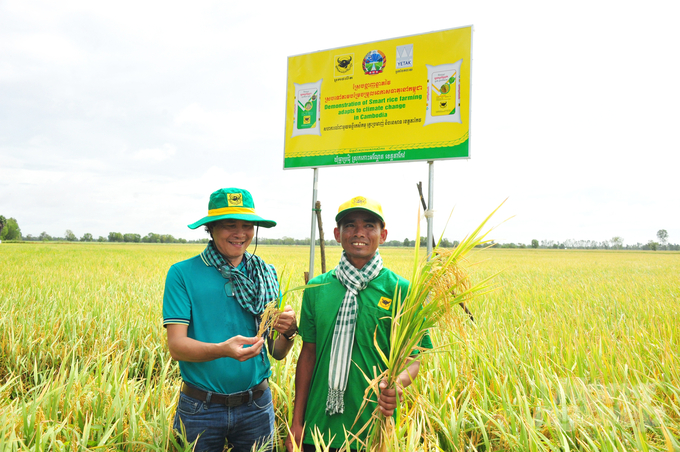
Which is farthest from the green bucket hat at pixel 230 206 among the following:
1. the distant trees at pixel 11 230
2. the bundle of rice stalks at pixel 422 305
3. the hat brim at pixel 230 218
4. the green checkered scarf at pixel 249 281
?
the distant trees at pixel 11 230

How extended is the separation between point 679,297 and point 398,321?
9463 millimetres

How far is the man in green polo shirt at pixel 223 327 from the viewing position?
6.00 ft

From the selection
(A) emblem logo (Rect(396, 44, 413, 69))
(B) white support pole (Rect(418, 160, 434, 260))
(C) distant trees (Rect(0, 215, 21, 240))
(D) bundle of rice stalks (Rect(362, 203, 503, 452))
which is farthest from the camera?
(C) distant trees (Rect(0, 215, 21, 240))

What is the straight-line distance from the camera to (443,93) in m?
4.82

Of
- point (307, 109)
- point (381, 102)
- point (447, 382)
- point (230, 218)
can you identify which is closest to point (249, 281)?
point (230, 218)

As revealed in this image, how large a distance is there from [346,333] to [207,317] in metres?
0.77

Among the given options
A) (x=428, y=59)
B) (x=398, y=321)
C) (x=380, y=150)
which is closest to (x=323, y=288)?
(x=398, y=321)

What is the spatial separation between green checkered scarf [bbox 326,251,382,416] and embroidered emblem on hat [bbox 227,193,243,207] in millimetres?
691

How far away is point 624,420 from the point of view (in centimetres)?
234

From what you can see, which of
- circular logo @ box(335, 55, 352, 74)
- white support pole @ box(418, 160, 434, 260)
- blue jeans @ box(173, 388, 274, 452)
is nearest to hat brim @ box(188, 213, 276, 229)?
blue jeans @ box(173, 388, 274, 452)

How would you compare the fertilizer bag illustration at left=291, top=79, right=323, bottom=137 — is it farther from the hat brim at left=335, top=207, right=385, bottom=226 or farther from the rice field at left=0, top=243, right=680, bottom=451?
the hat brim at left=335, top=207, right=385, bottom=226

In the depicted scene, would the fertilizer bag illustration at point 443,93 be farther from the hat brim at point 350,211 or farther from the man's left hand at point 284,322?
the man's left hand at point 284,322

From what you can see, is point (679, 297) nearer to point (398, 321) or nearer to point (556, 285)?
point (556, 285)

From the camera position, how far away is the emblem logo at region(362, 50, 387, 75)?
5137 mm
